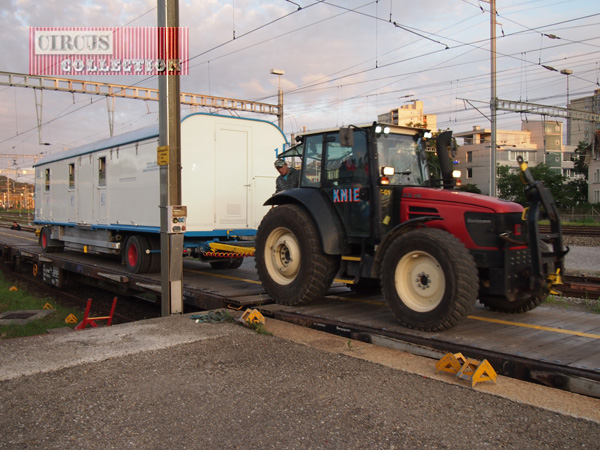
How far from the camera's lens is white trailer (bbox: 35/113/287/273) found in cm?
1058

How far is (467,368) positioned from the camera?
450 cm

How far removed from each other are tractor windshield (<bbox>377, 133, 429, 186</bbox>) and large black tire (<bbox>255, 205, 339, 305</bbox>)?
1.32 metres

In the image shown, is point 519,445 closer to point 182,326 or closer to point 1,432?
point 1,432

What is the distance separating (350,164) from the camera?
6977 mm

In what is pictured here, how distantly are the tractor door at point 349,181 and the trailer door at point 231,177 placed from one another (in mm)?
4067

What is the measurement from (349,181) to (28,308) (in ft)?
30.4

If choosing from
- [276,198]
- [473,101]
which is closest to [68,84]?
[473,101]

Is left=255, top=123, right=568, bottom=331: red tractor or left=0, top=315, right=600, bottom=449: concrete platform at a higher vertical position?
left=255, top=123, right=568, bottom=331: red tractor

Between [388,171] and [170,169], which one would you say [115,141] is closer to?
[170,169]

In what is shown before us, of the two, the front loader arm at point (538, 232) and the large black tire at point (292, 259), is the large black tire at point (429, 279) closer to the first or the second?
the front loader arm at point (538, 232)

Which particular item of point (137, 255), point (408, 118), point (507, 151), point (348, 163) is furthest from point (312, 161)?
point (507, 151)

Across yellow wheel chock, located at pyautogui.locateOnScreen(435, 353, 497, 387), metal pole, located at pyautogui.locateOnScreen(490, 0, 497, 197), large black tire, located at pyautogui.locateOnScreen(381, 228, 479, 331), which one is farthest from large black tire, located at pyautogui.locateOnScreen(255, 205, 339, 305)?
metal pole, located at pyautogui.locateOnScreen(490, 0, 497, 197)

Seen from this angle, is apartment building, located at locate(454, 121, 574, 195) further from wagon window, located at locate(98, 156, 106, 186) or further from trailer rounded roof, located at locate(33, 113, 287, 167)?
wagon window, located at locate(98, 156, 106, 186)

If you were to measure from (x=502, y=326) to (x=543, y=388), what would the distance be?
163 centimetres
